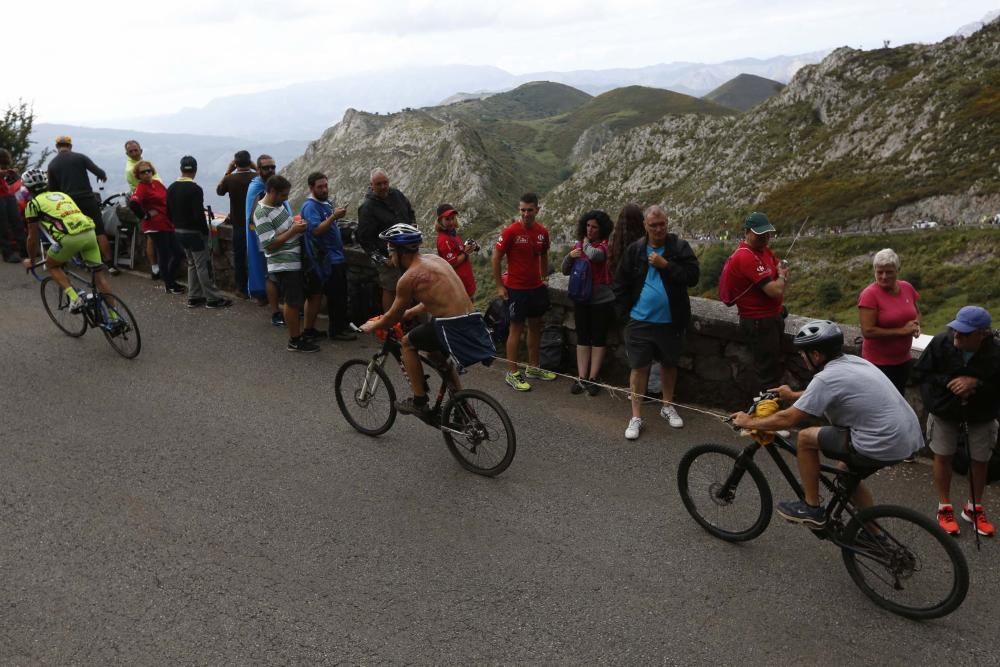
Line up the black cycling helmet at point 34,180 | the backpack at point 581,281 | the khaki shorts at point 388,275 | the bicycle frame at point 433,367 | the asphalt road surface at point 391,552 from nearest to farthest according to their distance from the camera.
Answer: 1. the asphalt road surface at point 391,552
2. the bicycle frame at point 433,367
3. the backpack at point 581,281
4. the black cycling helmet at point 34,180
5. the khaki shorts at point 388,275

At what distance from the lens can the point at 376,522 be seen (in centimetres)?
554

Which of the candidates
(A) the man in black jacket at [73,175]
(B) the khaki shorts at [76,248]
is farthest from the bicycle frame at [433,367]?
(A) the man in black jacket at [73,175]

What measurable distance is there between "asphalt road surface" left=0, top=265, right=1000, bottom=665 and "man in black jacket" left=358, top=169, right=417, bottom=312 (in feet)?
5.78

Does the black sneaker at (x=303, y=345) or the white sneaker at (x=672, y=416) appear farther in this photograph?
the black sneaker at (x=303, y=345)

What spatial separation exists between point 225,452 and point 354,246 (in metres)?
4.27

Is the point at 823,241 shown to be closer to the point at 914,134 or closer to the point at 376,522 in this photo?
the point at 914,134

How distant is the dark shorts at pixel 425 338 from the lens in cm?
604

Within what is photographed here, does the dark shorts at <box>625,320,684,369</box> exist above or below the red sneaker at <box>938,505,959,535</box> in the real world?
above

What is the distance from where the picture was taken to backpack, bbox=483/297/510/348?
852 centimetres

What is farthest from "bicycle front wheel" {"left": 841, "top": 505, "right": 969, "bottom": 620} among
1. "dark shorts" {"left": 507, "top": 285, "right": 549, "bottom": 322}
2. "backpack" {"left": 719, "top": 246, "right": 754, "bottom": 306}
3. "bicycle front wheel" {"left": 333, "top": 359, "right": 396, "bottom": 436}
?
"dark shorts" {"left": 507, "top": 285, "right": 549, "bottom": 322}

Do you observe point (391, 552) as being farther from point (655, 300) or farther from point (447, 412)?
point (655, 300)

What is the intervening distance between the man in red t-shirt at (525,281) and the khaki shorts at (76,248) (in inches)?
185

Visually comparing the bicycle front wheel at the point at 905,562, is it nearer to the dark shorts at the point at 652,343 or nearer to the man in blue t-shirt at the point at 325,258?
the dark shorts at the point at 652,343

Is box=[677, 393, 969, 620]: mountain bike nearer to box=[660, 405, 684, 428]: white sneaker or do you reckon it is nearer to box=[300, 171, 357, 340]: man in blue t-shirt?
box=[660, 405, 684, 428]: white sneaker
